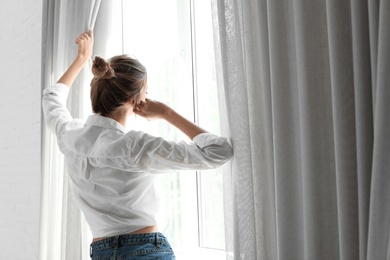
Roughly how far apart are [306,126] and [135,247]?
863 mm

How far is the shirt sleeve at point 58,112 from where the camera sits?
1997mm

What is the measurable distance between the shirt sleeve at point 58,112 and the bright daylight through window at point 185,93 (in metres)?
0.44

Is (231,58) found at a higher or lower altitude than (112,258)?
higher

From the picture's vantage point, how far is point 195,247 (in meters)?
2.31

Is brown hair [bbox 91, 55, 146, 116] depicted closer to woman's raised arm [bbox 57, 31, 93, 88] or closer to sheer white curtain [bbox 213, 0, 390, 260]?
sheer white curtain [bbox 213, 0, 390, 260]

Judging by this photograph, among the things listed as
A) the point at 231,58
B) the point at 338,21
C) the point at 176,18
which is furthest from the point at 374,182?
the point at 176,18

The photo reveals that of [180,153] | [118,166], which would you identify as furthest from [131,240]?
[180,153]

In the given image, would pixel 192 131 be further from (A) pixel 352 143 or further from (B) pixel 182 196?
(B) pixel 182 196

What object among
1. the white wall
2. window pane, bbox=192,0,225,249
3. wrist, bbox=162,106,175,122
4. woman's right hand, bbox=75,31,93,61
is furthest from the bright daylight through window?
the white wall

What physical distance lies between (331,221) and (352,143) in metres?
0.24

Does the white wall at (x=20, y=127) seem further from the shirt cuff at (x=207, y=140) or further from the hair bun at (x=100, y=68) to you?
the shirt cuff at (x=207, y=140)

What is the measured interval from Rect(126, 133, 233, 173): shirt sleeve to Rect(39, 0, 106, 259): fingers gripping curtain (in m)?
0.92

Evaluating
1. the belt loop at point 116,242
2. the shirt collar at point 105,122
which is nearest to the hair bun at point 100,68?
the shirt collar at point 105,122

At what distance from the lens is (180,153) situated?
1.56m
